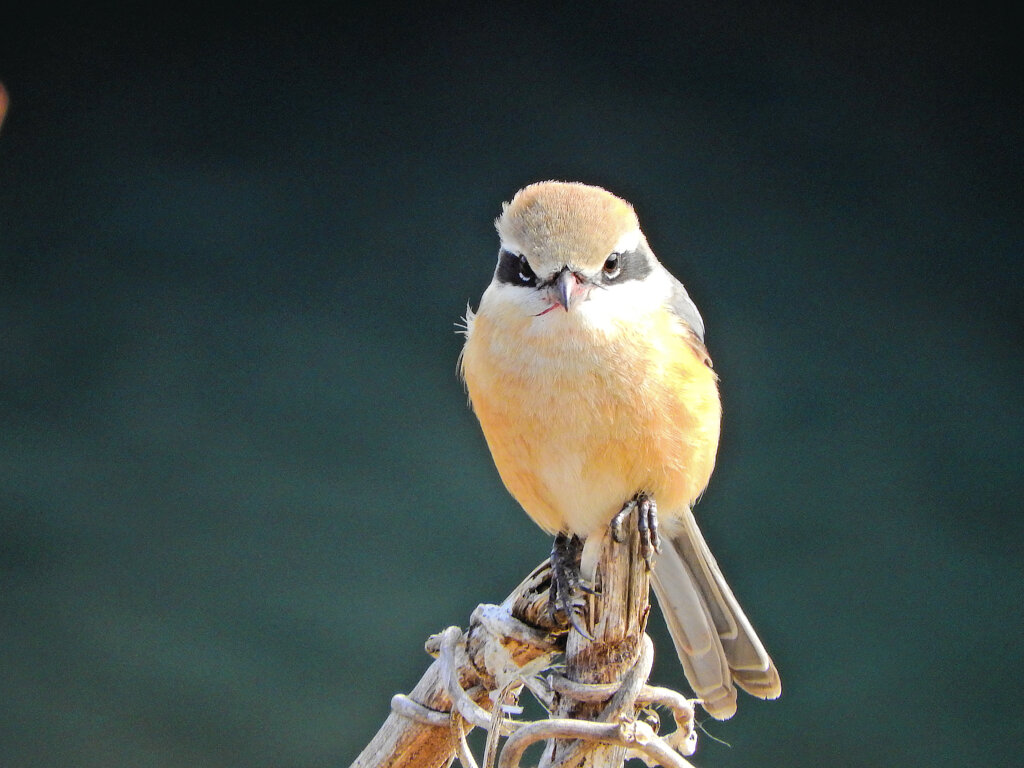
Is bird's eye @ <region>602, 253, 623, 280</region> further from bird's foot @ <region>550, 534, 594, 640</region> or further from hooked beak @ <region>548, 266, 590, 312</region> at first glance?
bird's foot @ <region>550, 534, 594, 640</region>

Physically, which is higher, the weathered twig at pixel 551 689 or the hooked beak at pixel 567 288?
the hooked beak at pixel 567 288

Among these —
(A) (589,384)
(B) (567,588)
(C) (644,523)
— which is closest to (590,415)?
(A) (589,384)

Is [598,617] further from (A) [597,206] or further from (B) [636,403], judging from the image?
(A) [597,206]

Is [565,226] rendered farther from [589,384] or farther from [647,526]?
[647,526]

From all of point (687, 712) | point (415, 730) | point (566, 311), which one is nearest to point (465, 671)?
point (415, 730)

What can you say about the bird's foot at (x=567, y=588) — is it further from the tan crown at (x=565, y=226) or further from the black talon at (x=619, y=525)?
the tan crown at (x=565, y=226)

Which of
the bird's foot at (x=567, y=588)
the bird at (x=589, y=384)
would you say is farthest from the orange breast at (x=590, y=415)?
the bird's foot at (x=567, y=588)

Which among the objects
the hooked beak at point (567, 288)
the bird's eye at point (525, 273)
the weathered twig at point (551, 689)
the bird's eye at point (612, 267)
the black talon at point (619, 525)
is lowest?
the weathered twig at point (551, 689)
